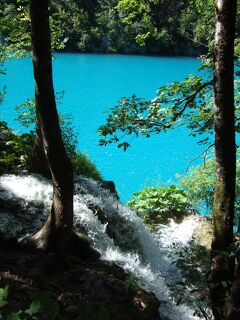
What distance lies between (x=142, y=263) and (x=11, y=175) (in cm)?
274

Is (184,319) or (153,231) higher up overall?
(153,231)

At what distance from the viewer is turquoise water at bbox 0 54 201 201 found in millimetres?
16219

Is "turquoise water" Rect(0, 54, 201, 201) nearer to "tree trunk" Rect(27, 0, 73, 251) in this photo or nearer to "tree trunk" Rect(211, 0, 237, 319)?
"tree trunk" Rect(27, 0, 73, 251)

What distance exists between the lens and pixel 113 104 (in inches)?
989

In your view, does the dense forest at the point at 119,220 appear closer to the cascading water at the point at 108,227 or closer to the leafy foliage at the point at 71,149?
the cascading water at the point at 108,227

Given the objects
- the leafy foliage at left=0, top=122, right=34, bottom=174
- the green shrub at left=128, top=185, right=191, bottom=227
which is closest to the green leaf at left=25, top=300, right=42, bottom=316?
the leafy foliage at left=0, top=122, right=34, bottom=174

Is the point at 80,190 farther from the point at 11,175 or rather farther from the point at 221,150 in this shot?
the point at 221,150

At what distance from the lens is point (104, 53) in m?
59.3

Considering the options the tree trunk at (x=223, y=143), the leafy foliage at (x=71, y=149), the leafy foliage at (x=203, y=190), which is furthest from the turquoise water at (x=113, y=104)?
the leafy foliage at (x=203, y=190)

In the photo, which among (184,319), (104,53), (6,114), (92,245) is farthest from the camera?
(104,53)

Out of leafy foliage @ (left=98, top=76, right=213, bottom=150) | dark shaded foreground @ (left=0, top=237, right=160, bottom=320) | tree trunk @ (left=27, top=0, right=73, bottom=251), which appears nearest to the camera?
tree trunk @ (left=27, top=0, right=73, bottom=251)

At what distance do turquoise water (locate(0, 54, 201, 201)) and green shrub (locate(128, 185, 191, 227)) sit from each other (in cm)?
316

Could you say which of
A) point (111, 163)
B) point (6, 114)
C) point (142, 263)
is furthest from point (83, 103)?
point (142, 263)

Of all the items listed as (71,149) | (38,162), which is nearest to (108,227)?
(38,162)
